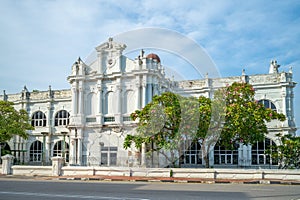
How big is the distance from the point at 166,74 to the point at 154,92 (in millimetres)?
3961

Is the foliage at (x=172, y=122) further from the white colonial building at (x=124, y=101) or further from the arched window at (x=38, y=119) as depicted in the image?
the arched window at (x=38, y=119)

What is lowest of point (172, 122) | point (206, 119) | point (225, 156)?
point (225, 156)

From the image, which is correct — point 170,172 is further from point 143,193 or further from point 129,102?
point 129,102

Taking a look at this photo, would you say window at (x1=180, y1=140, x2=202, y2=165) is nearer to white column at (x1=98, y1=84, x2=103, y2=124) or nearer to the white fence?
white column at (x1=98, y1=84, x2=103, y2=124)

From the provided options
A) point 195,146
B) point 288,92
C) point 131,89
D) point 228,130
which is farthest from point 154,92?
point 288,92

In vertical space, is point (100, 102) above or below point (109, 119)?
above

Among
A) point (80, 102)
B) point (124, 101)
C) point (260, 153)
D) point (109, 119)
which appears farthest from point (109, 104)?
point (260, 153)

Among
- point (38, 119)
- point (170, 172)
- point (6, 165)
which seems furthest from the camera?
point (38, 119)

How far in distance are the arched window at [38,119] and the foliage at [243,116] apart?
23.7 metres

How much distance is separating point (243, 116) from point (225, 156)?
11.3m

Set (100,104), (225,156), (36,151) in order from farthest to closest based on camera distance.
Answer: (36,151), (225,156), (100,104)

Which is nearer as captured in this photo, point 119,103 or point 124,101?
point 119,103

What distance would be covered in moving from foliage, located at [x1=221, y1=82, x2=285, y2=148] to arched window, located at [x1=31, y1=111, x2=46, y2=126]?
23681mm

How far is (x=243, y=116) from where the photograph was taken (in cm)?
2227
